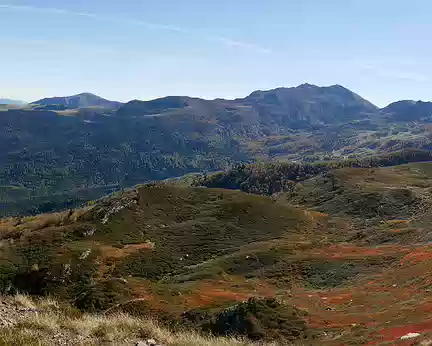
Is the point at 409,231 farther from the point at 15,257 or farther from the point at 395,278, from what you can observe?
the point at 15,257

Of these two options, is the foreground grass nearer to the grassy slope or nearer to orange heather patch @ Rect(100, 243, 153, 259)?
the grassy slope

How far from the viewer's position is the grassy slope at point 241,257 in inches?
1608

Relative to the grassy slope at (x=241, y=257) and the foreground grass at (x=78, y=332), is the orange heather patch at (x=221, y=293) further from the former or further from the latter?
the foreground grass at (x=78, y=332)

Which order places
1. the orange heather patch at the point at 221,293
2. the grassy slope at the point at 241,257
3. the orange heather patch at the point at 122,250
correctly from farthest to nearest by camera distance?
the orange heather patch at the point at 122,250 → the orange heather patch at the point at 221,293 → the grassy slope at the point at 241,257

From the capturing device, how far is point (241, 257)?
75875mm

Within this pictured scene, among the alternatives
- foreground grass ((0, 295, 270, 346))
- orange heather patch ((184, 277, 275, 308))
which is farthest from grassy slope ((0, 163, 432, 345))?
foreground grass ((0, 295, 270, 346))

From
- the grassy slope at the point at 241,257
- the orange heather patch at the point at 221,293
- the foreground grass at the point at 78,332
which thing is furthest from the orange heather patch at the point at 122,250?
the foreground grass at the point at 78,332

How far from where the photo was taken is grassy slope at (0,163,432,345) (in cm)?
4084

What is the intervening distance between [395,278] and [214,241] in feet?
154

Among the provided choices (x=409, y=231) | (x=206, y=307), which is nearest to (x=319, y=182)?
(x=409, y=231)

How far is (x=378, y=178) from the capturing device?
586ft

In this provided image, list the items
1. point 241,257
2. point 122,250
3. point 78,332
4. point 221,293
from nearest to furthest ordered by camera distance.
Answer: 1. point 78,332
2. point 221,293
3. point 241,257
4. point 122,250

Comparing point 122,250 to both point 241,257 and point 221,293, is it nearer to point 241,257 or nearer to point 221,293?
point 241,257

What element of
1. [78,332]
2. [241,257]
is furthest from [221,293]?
[78,332]
